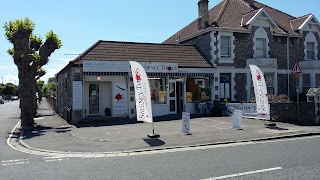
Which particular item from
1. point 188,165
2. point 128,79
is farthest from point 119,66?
point 188,165

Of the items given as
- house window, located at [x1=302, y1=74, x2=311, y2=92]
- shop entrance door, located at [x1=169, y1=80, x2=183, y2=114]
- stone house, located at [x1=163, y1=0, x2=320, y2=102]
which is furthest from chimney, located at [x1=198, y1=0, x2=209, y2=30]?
house window, located at [x1=302, y1=74, x2=311, y2=92]

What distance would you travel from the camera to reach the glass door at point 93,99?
20422mm

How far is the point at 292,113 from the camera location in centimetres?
1739

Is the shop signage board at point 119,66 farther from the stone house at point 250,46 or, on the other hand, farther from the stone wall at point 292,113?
the stone wall at point 292,113

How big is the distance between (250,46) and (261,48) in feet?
3.88

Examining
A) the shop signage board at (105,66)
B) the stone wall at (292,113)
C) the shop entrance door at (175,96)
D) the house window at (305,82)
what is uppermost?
the shop signage board at (105,66)

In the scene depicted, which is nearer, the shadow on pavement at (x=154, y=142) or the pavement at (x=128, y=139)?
the pavement at (x=128, y=139)

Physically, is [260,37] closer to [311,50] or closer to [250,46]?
[250,46]

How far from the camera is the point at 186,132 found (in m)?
13.8

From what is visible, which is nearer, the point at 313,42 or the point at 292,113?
the point at 292,113

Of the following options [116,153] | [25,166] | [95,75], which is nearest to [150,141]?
[116,153]

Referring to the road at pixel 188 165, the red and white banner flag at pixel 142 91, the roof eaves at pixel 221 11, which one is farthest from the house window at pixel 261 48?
the road at pixel 188 165

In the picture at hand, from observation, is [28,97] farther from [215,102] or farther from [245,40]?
[245,40]

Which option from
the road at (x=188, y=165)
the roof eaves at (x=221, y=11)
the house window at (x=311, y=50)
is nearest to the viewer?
the road at (x=188, y=165)
